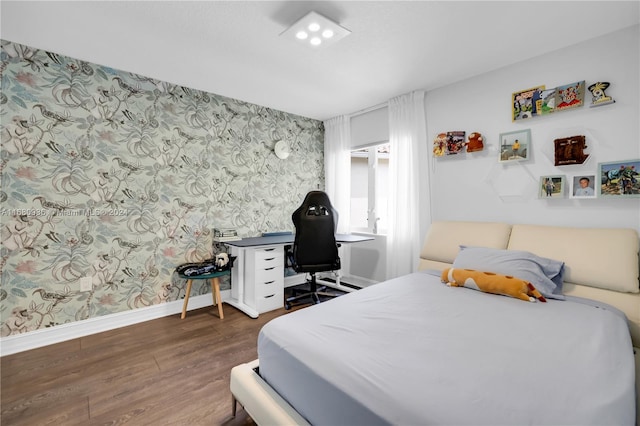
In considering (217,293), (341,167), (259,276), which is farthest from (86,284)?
(341,167)

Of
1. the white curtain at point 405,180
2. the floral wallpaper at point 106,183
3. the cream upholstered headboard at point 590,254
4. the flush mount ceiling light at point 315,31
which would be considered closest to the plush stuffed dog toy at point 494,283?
the cream upholstered headboard at point 590,254

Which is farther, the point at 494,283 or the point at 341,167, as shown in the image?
the point at 341,167

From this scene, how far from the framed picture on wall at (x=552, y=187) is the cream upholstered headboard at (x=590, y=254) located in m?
0.29

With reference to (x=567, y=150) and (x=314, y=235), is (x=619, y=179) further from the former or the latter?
(x=314, y=235)

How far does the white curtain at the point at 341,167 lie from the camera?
4207 millimetres

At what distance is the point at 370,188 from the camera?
410cm

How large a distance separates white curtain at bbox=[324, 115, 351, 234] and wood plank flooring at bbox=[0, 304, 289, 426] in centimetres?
209

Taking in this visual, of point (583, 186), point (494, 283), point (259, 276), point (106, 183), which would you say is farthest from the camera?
point (259, 276)

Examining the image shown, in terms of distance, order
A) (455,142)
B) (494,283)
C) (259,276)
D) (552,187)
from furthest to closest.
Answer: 1. (259,276)
2. (455,142)
3. (552,187)
4. (494,283)

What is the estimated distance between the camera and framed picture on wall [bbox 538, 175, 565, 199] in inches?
91.4

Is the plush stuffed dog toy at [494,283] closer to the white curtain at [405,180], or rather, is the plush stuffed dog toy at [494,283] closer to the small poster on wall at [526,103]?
the white curtain at [405,180]

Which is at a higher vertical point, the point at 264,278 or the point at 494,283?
the point at 494,283

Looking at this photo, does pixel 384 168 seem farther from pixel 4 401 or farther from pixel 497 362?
pixel 4 401

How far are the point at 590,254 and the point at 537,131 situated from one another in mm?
1104
